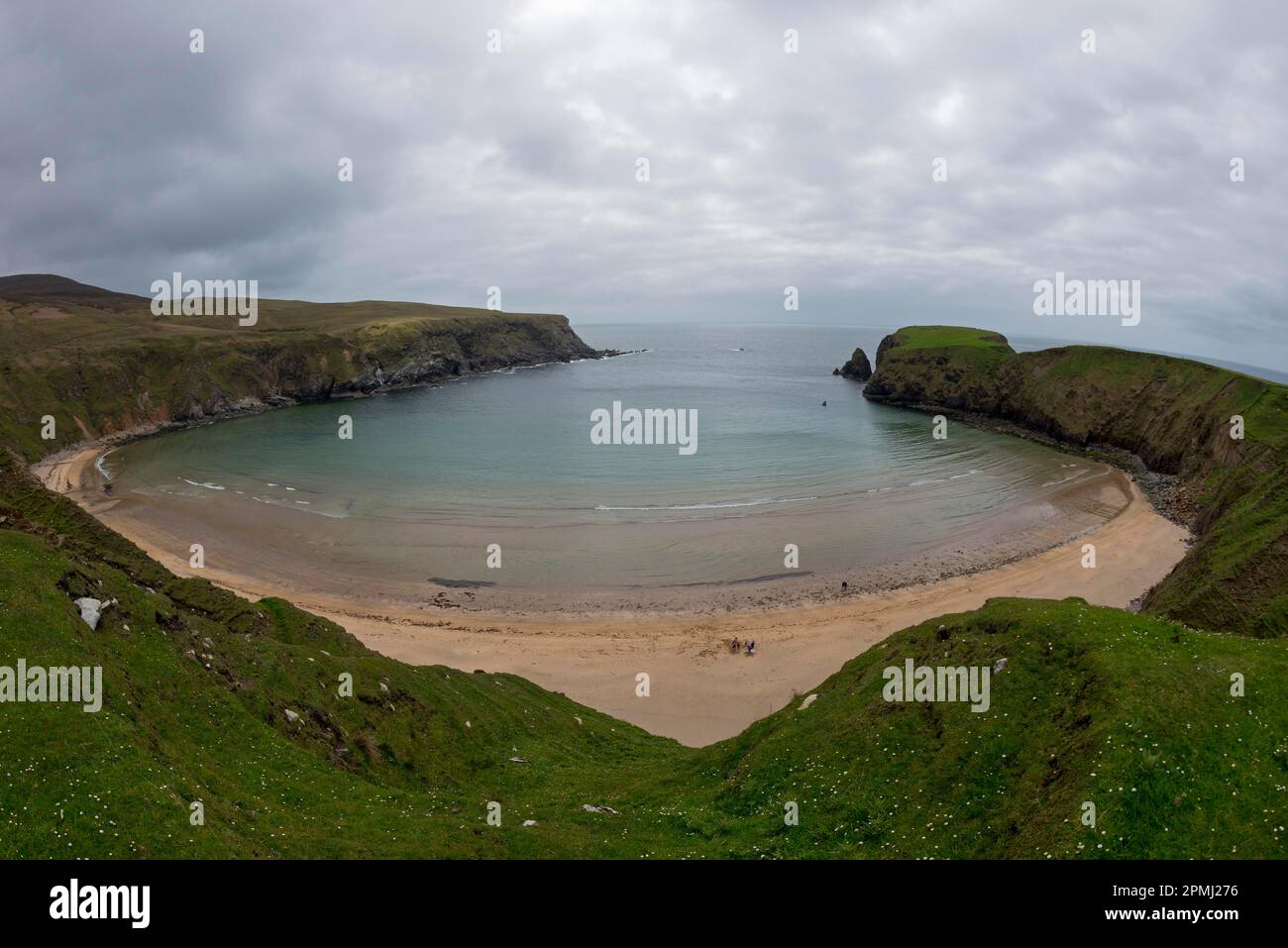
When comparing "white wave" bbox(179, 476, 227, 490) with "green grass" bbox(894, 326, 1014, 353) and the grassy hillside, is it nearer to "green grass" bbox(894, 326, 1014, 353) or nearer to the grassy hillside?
the grassy hillside

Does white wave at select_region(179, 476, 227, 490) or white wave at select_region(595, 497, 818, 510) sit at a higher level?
white wave at select_region(179, 476, 227, 490)

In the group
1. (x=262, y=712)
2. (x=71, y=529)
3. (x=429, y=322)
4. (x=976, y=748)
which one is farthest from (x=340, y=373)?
(x=976, y=748)

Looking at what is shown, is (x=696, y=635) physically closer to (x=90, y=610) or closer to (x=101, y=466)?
(x=90, y=610)

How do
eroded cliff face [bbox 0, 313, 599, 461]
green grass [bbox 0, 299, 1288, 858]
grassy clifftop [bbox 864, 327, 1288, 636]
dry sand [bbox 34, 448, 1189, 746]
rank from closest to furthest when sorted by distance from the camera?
green grass [bbox 0, 299, 1288, 858] → grassy clifftop [bbox 864, 327, 1288, 636] → dry sand [bbox 34, 448, 1189, 746] → eroded cliff face [bbox 0, 313, 599, 461]

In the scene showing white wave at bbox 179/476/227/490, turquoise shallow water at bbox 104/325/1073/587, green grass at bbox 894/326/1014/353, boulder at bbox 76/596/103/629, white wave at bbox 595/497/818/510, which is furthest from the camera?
green grass at bbox 894/326/1014/353

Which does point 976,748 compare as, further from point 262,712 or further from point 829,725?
point 262,712

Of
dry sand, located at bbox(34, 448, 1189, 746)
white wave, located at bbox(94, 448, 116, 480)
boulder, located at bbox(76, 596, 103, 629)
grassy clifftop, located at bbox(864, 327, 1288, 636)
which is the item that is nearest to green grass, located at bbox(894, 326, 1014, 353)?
grassy clifftop, located at bbox(864, 327, 1288, 636)
